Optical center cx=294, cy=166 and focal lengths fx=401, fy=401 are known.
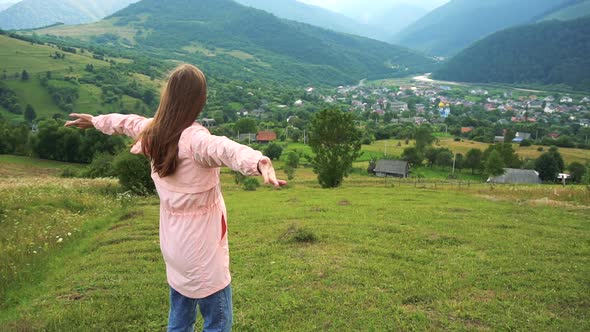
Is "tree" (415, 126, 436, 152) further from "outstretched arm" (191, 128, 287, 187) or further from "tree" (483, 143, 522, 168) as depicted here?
"outstretched arm" (191, 128, 287, 187)

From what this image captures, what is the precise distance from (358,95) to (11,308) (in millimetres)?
190401

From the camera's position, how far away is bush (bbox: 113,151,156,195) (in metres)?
18.6

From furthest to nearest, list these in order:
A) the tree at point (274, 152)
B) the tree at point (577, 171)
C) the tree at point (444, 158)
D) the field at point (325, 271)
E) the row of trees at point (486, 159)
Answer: the tree at point (274, 152), the tree at point (444, 158), the row of trees at point (486, 159), the tree at point (577, 171), the field at point (325, 271)

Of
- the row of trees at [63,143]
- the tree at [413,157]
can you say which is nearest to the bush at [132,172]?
the row of trees at [63,143]

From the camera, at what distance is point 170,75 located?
3180mm

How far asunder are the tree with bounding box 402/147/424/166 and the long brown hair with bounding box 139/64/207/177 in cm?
6860

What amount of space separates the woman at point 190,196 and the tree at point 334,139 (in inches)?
910

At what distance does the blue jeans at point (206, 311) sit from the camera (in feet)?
11.4

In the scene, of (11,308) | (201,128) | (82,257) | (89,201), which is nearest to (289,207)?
(89,201)

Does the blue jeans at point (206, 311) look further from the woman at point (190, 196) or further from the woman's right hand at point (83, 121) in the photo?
the woman's right hand at point (83, 121)

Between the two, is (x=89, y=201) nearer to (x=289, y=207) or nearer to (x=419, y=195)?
(x=289, y=207)

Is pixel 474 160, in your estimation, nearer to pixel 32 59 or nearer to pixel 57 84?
pixel 57 84

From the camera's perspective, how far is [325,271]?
7.68 meters

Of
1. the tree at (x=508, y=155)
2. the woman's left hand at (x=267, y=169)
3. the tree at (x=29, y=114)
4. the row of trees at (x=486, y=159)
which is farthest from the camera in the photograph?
the tree at (x=29, y=114)
